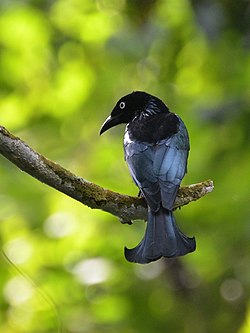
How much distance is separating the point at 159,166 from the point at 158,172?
0.09 metres

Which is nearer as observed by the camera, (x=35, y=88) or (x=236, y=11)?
(x=236, y=11)

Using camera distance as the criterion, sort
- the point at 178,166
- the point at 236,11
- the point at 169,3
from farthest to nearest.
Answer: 1. the point at 169,3
2. the point at 236,11
3. the point at 178,166

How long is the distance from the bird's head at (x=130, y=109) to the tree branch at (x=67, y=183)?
1769mm

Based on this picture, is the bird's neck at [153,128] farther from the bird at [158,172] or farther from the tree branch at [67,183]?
the tree branch at [67,183]

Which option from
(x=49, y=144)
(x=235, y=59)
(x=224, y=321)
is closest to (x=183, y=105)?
(x=235, y=59)

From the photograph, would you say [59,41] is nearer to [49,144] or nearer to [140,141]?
[49,144]

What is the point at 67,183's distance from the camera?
504 centimetres

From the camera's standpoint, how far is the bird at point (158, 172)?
5.18 m

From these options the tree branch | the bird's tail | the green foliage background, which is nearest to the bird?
the bird's tail

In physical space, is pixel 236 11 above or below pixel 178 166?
above

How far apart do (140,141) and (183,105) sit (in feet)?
9.53

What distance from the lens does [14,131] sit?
350 inches

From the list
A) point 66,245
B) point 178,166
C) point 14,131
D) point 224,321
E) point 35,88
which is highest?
point 35,88

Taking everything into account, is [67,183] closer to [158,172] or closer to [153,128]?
[158,172]
